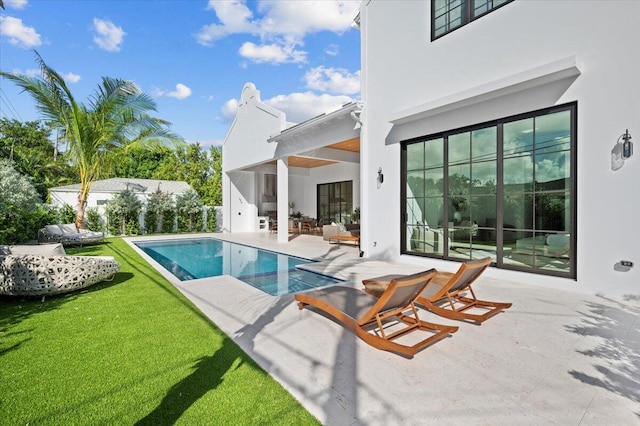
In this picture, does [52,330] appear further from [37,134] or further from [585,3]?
[37,134]

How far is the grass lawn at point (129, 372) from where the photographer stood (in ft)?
8.57

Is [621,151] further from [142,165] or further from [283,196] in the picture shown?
[142,165]

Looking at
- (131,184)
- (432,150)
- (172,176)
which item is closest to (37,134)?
(172,176)

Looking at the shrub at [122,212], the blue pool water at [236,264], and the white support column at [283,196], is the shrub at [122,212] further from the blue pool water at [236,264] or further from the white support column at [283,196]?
the white support column at [283,196]

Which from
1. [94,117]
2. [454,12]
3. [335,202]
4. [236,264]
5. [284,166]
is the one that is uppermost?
[454,12]

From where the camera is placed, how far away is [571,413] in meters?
2.63

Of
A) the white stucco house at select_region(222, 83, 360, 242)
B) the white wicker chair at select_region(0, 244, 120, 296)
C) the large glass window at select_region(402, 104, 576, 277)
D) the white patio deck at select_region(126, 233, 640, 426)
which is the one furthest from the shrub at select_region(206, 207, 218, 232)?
the white patio deck at select_region(126, 233, 640, 426)

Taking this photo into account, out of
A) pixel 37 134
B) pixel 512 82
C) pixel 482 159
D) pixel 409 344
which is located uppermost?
pixel 37 134

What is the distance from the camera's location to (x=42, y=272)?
575cm

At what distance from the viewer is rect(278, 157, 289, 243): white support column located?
15289 mm

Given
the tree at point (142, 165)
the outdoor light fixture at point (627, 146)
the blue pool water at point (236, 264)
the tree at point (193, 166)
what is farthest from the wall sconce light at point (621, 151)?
the tree at point (142, 165)

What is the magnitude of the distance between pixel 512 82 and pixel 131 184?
25.2 metres

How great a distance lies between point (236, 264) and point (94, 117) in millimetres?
9390

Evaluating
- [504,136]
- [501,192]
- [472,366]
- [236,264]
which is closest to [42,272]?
[236,264]
